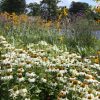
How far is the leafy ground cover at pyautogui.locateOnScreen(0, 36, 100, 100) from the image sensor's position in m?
5.79

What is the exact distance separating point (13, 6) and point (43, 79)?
31.8 meters

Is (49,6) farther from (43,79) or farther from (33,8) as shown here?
(43,79)

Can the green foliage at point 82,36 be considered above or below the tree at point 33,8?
above

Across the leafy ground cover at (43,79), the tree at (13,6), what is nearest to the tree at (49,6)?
the tree at (13,6)

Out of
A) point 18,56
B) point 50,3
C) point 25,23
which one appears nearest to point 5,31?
point 25,23

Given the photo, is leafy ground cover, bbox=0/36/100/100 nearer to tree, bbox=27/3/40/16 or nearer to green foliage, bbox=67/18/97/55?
green foliage, bbox=67/18/97/55

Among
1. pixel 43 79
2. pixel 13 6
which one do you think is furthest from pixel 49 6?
pixel 43 79

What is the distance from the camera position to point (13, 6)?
3747cm

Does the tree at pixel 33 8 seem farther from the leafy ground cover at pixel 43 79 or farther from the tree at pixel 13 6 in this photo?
the leafy ground cover at pixel 43 79

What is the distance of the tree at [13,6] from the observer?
122ft

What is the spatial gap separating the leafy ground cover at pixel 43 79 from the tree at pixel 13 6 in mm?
30707

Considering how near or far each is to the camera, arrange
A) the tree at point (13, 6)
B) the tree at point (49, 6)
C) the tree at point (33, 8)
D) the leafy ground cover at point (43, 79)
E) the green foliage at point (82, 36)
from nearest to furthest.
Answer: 1. the leafy ground cover at point (43, 79)
2. the green foliage at point (82, 36)
3. the tree at point (49, 6)
4. the tree at point (13, 6)
5. the tree at point (33, 8)

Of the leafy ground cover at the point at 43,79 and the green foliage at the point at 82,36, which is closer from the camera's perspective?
the leafy ground cover at the point at 43,79

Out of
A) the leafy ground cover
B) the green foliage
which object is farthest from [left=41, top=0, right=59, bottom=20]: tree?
the leafy ground cover
